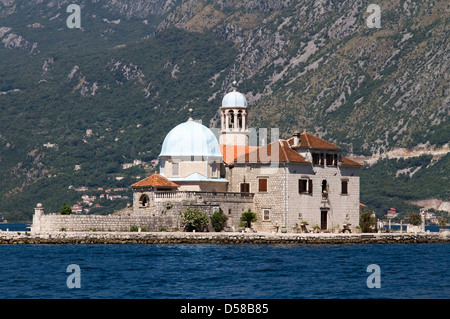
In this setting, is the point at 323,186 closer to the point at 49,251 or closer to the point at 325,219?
the point at 325,219

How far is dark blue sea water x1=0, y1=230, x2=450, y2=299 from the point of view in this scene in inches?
2190

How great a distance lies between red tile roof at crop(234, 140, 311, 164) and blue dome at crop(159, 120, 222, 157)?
2554 mm

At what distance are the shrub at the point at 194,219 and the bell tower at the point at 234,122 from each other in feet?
43.1

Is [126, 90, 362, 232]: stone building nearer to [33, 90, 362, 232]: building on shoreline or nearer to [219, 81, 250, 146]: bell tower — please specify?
[33, 90, 362, 232]: building on shoreline

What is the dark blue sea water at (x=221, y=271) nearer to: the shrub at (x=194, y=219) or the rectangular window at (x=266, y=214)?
the shrub at (x=194, y=219)

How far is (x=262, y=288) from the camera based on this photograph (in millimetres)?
57406

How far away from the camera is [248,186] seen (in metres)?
95.1

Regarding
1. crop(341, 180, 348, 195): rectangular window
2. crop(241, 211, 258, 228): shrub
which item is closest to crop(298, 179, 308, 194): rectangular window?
crop(241, 211, 258, 228): shrub

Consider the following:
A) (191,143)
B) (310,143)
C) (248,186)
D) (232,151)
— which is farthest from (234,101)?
(310,143)

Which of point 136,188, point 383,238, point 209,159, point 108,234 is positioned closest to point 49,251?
point 108,234

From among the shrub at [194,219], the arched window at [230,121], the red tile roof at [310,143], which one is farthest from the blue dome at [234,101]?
the shrub at [194,219]

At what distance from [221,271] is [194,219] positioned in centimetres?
2515

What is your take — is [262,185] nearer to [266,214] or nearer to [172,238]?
[266,214]
